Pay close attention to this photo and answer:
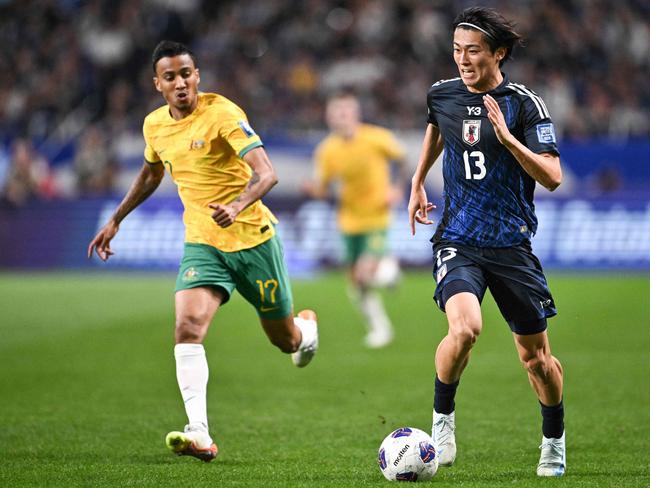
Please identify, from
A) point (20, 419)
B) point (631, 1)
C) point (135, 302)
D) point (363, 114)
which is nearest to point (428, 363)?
point (20, 419)

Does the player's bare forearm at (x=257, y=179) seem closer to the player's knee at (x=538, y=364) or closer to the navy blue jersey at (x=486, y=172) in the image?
the navy blue jersey at (x=486, y=172)

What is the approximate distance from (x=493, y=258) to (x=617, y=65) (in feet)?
66.1

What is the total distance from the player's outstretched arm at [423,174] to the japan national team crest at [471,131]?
14.7 inches

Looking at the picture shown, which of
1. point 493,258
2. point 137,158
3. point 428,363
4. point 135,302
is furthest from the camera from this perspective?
point 137,158

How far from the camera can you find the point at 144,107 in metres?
27.2

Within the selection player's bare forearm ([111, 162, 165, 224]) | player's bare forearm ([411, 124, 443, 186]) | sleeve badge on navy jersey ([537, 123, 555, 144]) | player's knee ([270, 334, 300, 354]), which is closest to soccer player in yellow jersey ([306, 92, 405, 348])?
player's knee ([270, 334, 300, 354])

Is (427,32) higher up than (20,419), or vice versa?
(427,32)

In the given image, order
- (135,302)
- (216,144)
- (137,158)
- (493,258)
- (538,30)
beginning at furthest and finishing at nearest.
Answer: (538,30) → (137,158) → (135,302) → (216,144) → (493,258)

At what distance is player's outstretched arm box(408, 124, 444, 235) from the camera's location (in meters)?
6.73

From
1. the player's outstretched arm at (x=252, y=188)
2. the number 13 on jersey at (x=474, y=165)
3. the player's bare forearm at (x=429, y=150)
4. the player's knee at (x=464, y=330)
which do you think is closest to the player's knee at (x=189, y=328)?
the player's outstretched arm at (x=252, y=188)

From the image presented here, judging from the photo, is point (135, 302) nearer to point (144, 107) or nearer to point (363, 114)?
point (363, 114)

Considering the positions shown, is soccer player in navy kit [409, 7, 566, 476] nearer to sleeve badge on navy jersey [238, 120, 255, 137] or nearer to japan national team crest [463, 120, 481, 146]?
japan national team crest [463, 120, 481, 146]

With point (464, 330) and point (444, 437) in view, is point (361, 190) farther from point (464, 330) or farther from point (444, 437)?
point (464, 330)

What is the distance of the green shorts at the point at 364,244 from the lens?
14203 millimetres
